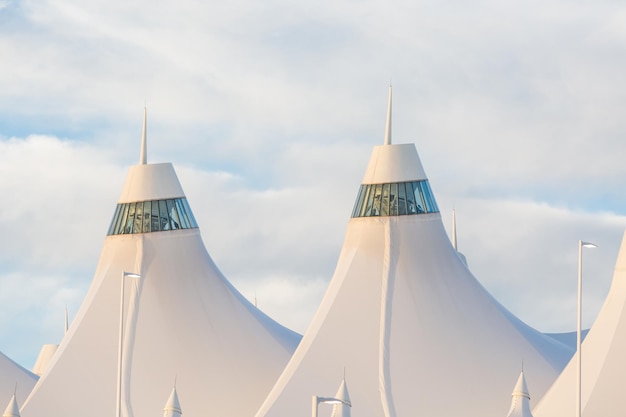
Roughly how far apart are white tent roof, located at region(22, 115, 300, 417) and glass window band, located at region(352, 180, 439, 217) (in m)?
7.92

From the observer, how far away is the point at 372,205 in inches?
3174

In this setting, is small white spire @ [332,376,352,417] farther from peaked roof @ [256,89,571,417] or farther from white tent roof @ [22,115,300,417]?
white tent roof @ [22,115,300,417]

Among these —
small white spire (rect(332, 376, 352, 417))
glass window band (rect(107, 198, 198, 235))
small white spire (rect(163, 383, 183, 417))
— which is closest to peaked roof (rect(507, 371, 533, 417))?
small white spire (rect(332, 376, 352, 417))

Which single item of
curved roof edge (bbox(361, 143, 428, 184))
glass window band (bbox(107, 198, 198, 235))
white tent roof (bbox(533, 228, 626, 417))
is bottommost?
white tent roof (bbox(533, 228, 626, 417))

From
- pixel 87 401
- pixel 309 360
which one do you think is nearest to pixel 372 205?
pixel 309 360

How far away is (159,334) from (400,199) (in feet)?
36.2

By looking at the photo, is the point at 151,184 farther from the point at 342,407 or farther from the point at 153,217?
the point at 342,407

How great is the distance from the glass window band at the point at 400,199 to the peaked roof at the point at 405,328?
38 millimetres

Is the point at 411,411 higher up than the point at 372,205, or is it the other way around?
the point at 372,205

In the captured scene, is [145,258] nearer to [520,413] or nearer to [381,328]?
[381,328]

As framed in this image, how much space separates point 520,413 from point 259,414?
11.7 m

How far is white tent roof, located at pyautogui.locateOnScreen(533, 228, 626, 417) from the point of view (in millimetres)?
70188

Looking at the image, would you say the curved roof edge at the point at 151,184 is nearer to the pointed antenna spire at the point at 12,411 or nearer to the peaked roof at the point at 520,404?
the pointed antenna spire at the point at 12,411

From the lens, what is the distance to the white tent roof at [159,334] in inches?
3233
